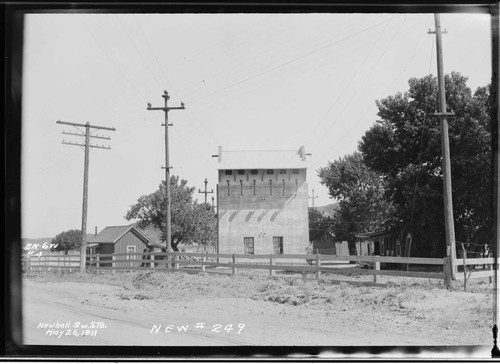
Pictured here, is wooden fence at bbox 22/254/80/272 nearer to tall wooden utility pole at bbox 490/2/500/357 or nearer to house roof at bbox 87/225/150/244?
house roof at bbox 87/225/150/244

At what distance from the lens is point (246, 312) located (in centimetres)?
732

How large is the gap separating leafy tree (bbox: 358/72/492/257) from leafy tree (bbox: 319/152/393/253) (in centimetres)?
28

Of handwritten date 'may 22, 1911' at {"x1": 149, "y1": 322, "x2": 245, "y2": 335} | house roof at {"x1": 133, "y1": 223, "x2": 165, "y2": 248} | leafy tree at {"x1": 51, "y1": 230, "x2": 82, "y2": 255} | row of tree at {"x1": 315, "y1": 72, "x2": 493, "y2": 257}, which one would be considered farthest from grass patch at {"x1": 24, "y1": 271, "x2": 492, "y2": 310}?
handwritten date 'may 22, 1911' at {"x1": 149, "y1": 322, "x2": 245, "y2": 335}

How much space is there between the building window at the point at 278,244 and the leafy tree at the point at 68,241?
10.4ft

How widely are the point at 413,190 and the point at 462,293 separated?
2811mm

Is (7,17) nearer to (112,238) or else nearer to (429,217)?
(112,238)

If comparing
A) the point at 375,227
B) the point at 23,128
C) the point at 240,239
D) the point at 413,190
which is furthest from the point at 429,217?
the point at 23,128

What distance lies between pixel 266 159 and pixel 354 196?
273cm

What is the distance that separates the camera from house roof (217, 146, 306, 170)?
7348 millimetres

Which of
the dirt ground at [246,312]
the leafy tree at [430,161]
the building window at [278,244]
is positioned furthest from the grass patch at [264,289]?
the leafy tree at [430,161]

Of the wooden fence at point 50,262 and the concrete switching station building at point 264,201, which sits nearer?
the wooden fence at point 50,262

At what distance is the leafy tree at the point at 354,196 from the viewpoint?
804 centimetres

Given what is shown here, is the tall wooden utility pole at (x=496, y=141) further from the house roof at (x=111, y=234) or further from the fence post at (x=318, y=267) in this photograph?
the house roof at (x=111, y=234)

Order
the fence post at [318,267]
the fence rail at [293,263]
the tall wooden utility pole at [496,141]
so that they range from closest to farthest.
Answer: the tall wooden utility pole at [496,141], the fence rail at [293,263], the fence post at [318,267]
